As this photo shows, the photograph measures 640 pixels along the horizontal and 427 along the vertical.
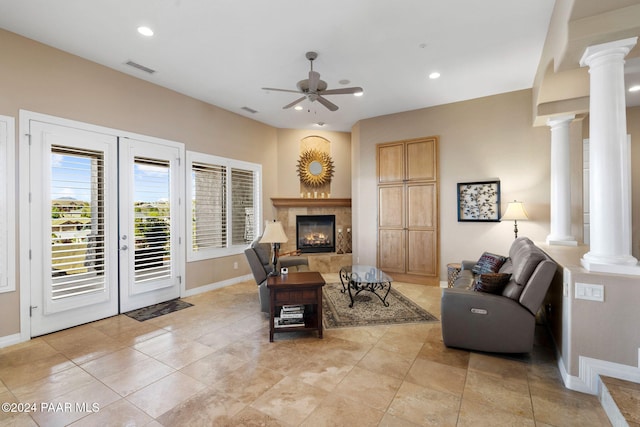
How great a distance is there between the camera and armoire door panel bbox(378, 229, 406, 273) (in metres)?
5.59

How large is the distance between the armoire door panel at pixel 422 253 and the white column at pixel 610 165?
9.72 ft

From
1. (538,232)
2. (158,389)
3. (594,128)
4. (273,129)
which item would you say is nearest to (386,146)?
(273,129)

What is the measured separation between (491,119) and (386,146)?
183cm

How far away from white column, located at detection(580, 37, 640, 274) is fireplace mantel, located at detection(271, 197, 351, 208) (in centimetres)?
466

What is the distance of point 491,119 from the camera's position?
16.0ft

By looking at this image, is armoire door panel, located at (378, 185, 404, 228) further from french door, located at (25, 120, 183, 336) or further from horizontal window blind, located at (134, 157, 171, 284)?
horizontal window blind, located at (134, 157, 171, 284)

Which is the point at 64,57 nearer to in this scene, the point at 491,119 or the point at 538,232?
the point at 491,119

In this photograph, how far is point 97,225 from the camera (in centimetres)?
369

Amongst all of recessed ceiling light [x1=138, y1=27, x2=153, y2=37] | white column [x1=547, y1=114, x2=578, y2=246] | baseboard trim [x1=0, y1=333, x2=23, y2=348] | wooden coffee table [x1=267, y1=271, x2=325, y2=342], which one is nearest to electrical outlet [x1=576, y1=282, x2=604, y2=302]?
white column [x1=547, y1=114, x2=578, y2=246]

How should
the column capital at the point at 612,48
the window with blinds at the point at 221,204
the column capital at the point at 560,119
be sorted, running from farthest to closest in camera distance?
the window with blinds at the point at 221,204, the column capital at the point at 560,119, the column capital at the point at 612,48

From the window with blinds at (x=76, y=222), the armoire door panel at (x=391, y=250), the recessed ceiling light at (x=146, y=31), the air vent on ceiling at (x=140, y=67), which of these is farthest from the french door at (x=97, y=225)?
the armoire door panel at (x=391, y=250)

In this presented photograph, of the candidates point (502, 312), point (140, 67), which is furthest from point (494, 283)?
point (140, 67)

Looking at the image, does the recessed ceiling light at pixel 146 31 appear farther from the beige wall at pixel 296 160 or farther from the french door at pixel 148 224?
the beige wall at pixel 296 160

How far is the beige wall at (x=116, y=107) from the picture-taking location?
10.1ft
